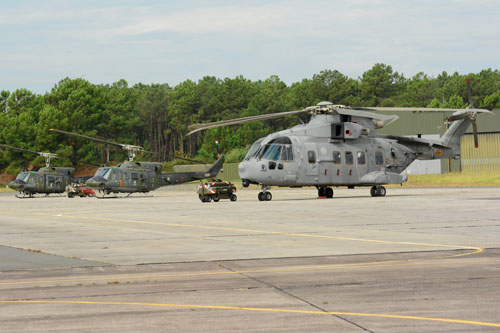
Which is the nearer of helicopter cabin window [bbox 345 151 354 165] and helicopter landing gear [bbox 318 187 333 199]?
helicopter cabin window [bbox 345 151 354 165]

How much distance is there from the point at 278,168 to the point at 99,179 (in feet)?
70.7

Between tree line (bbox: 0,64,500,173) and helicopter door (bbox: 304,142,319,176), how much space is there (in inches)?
2993

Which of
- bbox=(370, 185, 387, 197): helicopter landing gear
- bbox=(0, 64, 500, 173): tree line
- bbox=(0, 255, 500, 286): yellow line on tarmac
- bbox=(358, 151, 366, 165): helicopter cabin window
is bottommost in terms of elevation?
bbox=(0, 255, 500, 286): yellow line on tarmac

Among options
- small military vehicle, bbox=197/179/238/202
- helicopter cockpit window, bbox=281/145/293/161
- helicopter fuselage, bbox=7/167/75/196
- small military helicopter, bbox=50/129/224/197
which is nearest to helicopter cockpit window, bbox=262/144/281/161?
helicopter cockpit window, bbox=281/145/293/161

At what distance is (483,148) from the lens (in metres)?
88.9

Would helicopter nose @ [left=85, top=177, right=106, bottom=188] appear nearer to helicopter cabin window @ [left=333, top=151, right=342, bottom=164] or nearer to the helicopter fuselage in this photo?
the helicopter fuselage

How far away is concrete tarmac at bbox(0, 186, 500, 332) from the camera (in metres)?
8.00

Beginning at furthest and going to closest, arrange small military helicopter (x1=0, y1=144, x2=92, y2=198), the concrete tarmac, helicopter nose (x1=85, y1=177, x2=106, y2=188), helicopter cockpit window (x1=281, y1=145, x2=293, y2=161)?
small military helicopter (x1=0, y1=144, x2=92, y2=198)
helicopter nose (x1=85, y1=177, x2=106, y2=188)
helicopter cockpit window (x1=281, y1=145, x2=293, y2=161)
the concrete tarmac

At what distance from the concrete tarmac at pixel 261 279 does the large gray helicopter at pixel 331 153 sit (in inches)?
736

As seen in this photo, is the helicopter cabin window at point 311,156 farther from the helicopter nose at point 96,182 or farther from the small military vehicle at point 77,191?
the small military vehicle at point 77,191

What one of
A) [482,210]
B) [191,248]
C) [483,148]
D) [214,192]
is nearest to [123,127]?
[483,148]

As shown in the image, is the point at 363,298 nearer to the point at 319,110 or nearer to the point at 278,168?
the point at 278,168

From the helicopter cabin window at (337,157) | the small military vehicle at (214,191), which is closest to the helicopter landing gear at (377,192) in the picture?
the helicopter cabin window at (337,157)

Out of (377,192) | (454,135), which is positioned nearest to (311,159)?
(377,192)
